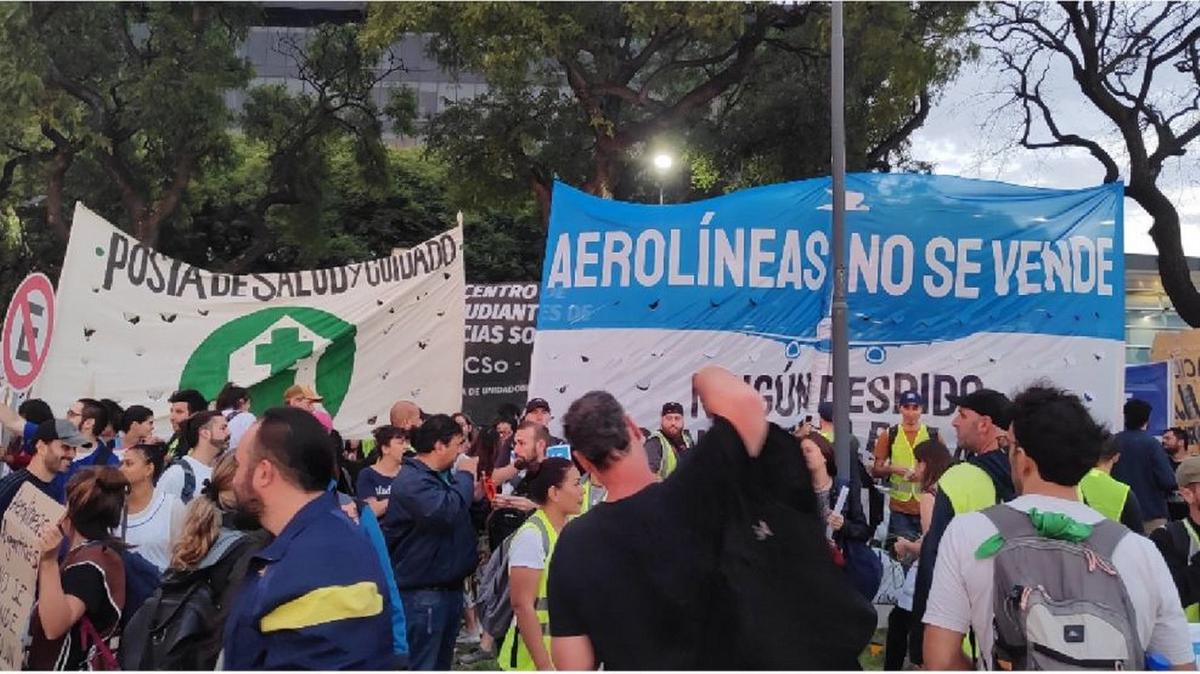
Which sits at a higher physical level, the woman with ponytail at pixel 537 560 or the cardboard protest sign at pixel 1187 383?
the cardboard protest sign at pixel 1187 383

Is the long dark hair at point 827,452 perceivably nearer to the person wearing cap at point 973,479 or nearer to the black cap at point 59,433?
the person wearing cap at point 973,479

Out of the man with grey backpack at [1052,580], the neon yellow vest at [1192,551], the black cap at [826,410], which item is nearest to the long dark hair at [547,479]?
the man with grey backpack at [1052,580]

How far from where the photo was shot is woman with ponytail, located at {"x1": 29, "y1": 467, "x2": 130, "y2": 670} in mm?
3801

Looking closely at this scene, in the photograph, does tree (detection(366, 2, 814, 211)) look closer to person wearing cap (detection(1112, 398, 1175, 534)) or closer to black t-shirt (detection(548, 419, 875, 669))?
person wearing cap (detection(1112, 398, 1175, 534))

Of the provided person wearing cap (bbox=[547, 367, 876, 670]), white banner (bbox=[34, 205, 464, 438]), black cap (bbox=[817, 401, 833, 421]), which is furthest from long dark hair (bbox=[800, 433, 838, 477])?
white banner (bbox=[34, 205, 464, 438])

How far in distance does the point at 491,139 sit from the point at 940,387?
1372 cm

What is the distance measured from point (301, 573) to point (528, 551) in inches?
81.8

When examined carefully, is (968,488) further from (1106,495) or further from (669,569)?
(669,569)

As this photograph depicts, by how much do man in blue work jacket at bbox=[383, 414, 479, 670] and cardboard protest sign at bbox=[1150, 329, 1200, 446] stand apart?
1020 centimetres

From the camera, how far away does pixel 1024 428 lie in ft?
9.91

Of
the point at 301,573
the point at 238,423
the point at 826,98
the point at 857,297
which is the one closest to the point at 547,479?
the point at 301,573

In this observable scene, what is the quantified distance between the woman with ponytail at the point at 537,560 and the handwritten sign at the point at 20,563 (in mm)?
1760

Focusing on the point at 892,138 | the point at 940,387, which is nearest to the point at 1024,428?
the point at 940,387

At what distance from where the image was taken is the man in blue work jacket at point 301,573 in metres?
2.65
